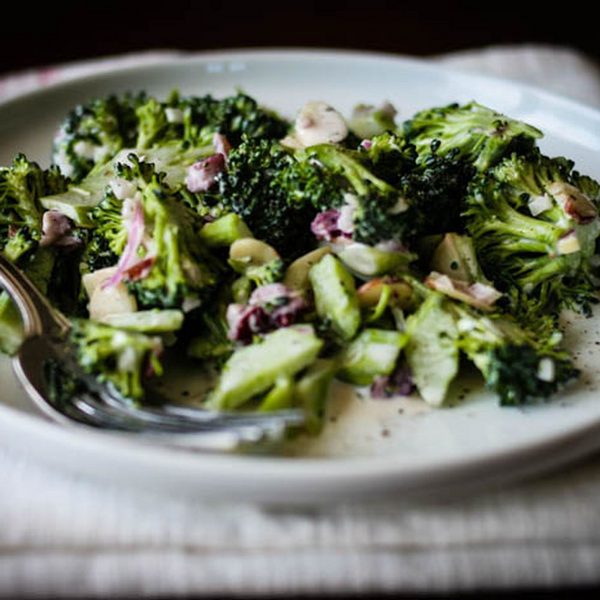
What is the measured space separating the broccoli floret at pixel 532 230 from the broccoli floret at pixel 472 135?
0.10 meters

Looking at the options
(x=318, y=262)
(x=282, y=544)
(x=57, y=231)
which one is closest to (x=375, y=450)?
(x=282, y=544)

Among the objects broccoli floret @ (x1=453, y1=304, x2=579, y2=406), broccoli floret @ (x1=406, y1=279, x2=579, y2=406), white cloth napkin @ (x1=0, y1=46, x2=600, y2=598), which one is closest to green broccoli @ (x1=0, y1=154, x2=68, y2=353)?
white cloth napkin @ (x1=0, y1=46, x2=600, y2=598)

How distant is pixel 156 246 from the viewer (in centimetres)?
212

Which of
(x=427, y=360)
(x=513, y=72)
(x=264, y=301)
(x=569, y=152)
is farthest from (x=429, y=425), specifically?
(x=513, y=72)

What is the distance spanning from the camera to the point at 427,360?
2043 mm

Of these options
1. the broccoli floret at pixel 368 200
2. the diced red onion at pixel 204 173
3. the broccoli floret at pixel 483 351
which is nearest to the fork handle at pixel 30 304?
the diced red onion at pixel 204 173

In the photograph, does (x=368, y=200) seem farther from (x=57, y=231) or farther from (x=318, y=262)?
(x=57, y=231)

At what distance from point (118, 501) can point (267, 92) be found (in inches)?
96.4

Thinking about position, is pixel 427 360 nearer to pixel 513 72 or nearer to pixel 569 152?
pixel 569 152

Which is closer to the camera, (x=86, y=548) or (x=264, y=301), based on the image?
(x=86, y=548)

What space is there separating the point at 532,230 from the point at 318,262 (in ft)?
2.13

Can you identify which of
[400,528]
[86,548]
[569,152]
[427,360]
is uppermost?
[569,152]

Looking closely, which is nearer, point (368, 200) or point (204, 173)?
point (368, 200)

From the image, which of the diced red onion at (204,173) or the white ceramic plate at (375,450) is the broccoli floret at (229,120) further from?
the white ceramic plate at (375,450)
